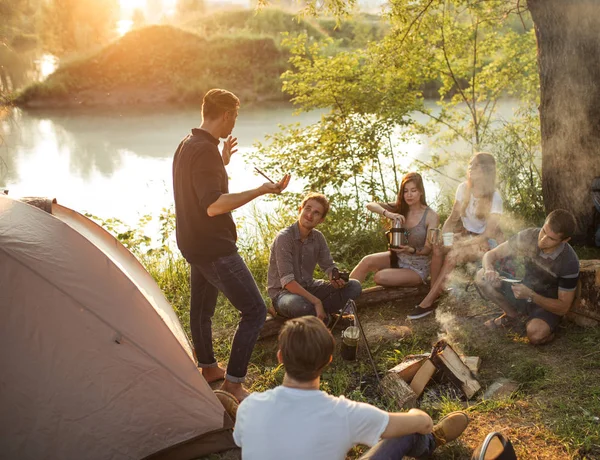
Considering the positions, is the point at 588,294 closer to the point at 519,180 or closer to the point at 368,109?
the point at 519,180

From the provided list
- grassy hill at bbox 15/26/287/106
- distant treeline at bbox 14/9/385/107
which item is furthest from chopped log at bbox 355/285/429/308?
grassy hill at bbox 15/26/287/106

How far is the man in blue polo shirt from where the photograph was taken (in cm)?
363

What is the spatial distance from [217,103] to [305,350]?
5.26 ft

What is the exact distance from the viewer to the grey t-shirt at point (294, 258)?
3.92 metres

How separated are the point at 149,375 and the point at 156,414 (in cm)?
20

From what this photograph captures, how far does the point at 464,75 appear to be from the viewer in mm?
8453

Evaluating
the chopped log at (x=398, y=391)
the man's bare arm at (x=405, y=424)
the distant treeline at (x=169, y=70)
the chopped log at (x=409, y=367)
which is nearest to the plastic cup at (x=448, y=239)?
the chopped log at (x=409, y=367)

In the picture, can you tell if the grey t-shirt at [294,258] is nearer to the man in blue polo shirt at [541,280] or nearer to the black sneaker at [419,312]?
the black sneaker at [419,312]

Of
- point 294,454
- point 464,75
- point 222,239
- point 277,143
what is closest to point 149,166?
point 277,143

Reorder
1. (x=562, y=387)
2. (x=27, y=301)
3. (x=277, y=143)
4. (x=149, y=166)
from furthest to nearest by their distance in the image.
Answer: (x=149, y=166)
(x=277, y=143)
(x=562, y=387)
(x=27, y=301)

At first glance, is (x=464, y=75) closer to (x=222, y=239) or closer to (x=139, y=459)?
(x=222, y=239)

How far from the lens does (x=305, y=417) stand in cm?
175

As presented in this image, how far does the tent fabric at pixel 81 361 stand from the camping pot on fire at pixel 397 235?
222 centimetres

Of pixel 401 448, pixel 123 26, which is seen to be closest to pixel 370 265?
pixel 401 448
